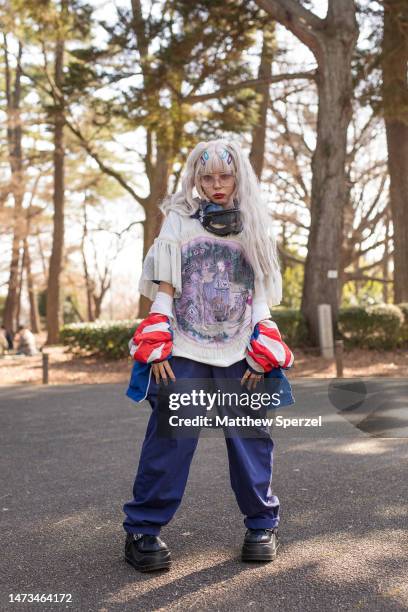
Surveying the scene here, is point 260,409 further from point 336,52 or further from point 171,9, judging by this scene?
point 171,9

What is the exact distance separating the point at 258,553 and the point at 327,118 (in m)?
11.5

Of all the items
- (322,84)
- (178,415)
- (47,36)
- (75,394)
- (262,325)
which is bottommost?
(75,394)

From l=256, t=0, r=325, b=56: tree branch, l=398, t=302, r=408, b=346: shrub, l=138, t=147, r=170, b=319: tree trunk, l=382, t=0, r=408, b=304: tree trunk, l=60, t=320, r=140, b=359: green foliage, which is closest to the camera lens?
l=60, t=320, r=140, b=359: green foliage

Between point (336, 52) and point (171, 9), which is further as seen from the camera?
point (171, 9)

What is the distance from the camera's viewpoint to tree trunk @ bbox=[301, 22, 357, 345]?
42.0 ft

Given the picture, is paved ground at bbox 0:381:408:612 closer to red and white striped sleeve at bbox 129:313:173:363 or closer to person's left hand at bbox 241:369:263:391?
person's left hand at bbox 241:369:263:391

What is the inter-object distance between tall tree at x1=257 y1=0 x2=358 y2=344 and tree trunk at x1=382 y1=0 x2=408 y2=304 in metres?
1.76

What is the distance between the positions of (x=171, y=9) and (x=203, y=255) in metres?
13.4

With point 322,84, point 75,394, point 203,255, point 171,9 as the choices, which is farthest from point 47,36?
point 203,255

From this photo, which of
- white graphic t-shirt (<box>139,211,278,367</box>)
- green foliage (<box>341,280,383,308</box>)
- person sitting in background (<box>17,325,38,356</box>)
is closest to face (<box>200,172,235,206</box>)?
white graphic t-shirt (<box>139,211,278,367</box>)

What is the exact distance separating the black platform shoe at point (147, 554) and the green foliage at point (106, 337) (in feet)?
32.1

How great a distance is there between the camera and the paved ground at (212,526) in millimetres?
2320

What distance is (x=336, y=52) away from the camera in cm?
1277

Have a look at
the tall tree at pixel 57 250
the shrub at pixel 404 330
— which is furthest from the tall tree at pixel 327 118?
the tall tree at pixel 57 250
